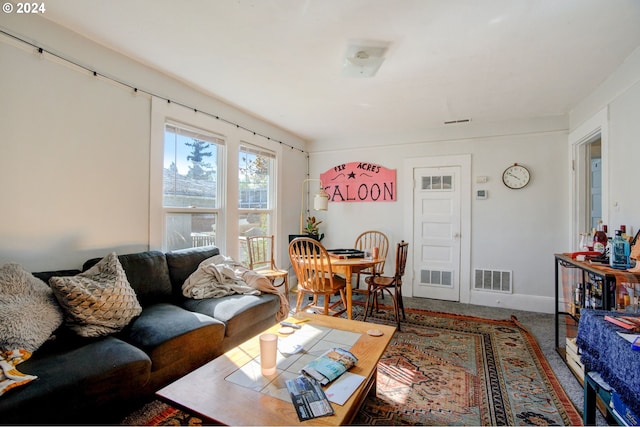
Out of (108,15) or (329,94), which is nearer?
(108,15)

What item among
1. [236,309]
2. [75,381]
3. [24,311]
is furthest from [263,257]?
[75,381]

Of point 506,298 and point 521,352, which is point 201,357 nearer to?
point 521,352

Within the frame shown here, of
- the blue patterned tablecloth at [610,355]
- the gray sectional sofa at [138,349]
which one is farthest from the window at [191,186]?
the blue patterned tablecloth at [610,355]

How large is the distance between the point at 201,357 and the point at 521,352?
8.57ft

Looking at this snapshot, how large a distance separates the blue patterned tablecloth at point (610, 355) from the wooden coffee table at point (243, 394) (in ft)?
3.36

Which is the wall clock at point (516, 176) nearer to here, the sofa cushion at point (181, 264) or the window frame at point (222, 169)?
the window frame at point (222, 169)

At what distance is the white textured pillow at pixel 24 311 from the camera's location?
4.64 ft

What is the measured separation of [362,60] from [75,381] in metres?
2.57

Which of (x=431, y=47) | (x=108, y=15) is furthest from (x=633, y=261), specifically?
(x=108, y=15)

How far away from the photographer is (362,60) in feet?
7.39

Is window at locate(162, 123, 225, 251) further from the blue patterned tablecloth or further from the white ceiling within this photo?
the blue patterned tablecloth

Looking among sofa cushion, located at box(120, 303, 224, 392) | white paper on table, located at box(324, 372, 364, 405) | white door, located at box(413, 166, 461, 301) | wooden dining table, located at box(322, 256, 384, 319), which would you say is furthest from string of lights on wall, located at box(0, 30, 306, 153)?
white paper on table, located at box(324, 372, 364, 405)

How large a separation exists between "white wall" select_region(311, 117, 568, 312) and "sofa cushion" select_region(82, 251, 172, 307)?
318cm

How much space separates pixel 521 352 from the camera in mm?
2535
